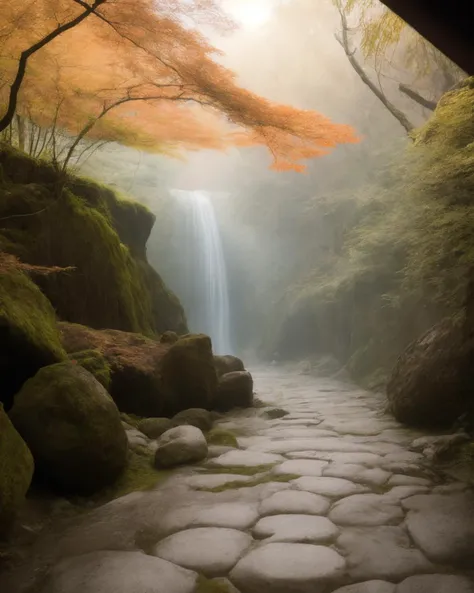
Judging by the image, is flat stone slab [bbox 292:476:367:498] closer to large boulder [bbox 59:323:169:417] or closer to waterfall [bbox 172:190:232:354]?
large boulder [bbox 59:323:169:417]

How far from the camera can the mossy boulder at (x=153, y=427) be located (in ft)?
16.0

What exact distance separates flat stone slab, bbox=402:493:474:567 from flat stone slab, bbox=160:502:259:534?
1.00 meters

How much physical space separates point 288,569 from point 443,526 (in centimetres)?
110

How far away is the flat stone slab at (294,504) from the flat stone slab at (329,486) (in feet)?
0.37

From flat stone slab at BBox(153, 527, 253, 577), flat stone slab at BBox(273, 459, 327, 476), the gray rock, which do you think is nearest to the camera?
flat stone slab at BBox(153, 527, 253, 577)

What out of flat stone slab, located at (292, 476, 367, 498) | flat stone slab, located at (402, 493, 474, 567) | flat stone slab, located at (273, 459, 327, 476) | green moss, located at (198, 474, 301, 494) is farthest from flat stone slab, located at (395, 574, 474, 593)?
flat stone slab, located at (273, 459, 327, 476)

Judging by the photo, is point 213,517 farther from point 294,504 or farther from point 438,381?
point 438,381

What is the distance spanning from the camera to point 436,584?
1981 mm

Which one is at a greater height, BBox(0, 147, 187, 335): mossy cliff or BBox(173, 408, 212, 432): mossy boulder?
BBox(0, 147, 187, 335): mossy cliff

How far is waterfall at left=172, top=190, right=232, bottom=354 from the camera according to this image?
32656mm

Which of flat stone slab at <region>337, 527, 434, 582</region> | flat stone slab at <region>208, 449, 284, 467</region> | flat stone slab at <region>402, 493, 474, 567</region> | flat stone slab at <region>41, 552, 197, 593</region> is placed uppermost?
flat stone slab at <region>402, 493, 474, 567</region>

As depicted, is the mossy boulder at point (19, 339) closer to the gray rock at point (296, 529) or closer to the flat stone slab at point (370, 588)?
the gray rock at point (296, 529)

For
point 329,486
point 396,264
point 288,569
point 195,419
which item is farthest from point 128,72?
point 396,264

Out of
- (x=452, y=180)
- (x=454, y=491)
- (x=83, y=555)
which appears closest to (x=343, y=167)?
(x=452, y=180)
